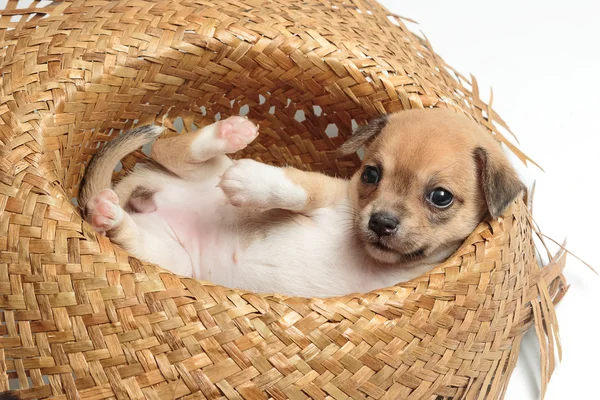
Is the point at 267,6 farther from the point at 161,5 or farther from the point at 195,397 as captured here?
the point at 195,397

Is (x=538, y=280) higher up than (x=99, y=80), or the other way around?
(x=99, y=80)

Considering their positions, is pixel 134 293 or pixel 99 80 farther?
pixel 99 80

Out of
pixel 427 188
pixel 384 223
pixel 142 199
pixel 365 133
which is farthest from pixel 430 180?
pixel 142 199

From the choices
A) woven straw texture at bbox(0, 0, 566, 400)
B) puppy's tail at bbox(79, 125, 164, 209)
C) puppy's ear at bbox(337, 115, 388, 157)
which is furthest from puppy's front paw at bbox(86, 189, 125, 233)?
puppy's ear at bbox(337, 115, 388, 157)

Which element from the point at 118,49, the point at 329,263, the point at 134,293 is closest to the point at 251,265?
the point at 329,263

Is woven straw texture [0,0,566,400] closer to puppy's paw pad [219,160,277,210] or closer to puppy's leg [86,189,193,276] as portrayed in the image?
puppy's leg [86,189,193,276]
